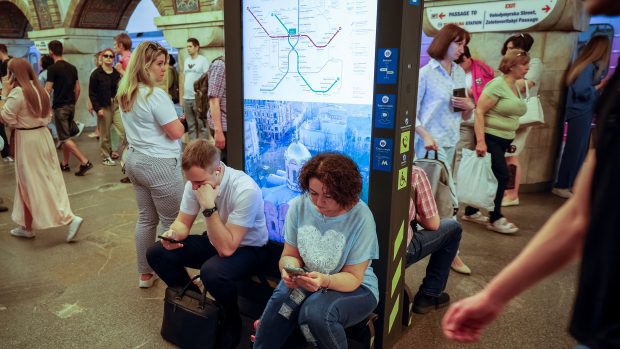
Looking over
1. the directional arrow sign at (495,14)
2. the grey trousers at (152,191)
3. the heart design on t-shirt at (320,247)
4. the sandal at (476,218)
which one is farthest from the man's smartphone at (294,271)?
the directional arrow sign at (495,14)

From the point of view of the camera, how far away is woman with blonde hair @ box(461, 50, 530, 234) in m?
3.54

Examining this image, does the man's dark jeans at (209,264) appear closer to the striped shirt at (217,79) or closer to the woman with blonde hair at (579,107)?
the striped shirt at (217,79)

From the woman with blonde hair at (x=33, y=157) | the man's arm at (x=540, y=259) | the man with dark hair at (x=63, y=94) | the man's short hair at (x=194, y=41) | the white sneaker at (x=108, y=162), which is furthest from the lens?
the white sneaker at (x=108, y=162)

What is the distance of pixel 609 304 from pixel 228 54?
81.0 inches

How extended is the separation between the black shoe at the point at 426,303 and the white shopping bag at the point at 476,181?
131 centimetres

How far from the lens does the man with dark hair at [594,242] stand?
758 millimetres

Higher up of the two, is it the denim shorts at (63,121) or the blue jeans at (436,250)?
the denim shorts at (63,121)

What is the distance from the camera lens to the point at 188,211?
2.38m

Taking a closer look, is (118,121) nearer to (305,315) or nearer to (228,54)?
(228,54)

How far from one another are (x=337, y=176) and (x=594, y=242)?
1.12 metres

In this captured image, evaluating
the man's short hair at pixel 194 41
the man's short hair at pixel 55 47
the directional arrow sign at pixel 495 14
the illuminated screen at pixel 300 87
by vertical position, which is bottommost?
the illuminated screen at pixel 300 87

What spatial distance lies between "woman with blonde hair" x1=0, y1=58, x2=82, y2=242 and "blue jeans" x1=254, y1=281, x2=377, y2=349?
8.30ft

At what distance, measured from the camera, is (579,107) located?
483cm

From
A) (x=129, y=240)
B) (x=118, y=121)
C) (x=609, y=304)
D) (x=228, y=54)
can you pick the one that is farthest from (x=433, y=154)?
(x=118, y=121)
